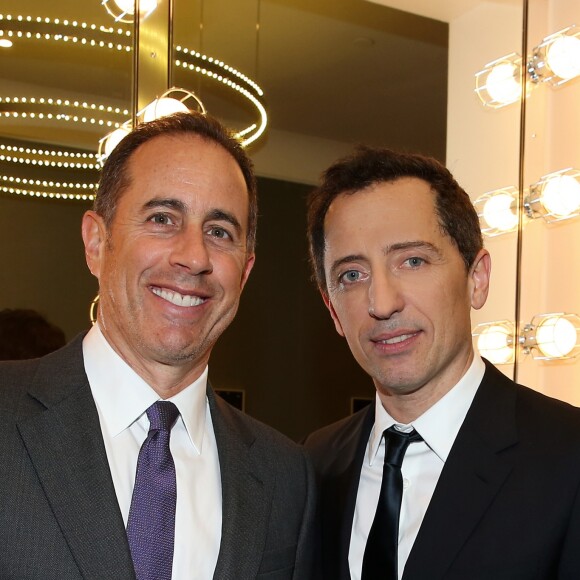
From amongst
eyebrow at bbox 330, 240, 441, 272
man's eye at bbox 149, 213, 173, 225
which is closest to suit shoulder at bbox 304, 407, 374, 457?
eyebrow at bbox 330, 240, 441, 272

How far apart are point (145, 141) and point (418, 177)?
0.60m

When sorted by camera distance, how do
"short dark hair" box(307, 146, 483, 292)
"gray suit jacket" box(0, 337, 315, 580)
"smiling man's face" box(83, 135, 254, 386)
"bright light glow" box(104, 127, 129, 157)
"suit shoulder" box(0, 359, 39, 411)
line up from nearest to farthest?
"gray suit jacket" box(0, 337, 315, 580) → "suit shoulder" box(0, 359, 39, 411) → "smiling man's face" box(83, 135, 254, 386) → "short dark hair" box(307, 146, 483, 292) → "bright light glow" box(104, 127, 129, 157)

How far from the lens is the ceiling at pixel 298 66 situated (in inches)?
92.9

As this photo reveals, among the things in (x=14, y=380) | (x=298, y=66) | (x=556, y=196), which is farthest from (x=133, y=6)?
(x=556, y=196)

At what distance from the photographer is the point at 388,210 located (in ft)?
6.30

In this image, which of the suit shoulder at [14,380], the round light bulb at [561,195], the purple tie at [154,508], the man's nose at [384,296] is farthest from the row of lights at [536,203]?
the suit shoulder at [14,380]

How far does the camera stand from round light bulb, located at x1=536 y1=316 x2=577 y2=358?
9.20 feet

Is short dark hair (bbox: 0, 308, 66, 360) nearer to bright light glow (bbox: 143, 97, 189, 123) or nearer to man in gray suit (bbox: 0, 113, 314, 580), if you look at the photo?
man in gray suit (bbox: 0, 113, 314, 580)

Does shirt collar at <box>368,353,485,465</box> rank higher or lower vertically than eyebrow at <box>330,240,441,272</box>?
lower

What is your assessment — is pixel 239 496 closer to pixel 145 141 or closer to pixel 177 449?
pixel 177 449

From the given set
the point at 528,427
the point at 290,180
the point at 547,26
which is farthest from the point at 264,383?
the point at 547,26

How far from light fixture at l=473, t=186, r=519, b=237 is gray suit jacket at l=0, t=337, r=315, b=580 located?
149 centimetres

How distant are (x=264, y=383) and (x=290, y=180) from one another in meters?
0.63

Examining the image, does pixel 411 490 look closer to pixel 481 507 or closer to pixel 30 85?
pixel 481 507
